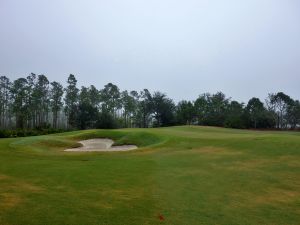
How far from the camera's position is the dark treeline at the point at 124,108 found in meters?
83.9

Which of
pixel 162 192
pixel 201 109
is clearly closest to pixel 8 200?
pixel 162 192

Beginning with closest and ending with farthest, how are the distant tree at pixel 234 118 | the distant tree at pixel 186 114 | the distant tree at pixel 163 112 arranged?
the distant tree at pixel 234 118, the distant tree at pixel 163 112, the distant tree at pixel 186 114

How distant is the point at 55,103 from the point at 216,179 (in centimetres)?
8888

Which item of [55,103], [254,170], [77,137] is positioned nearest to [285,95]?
[55,103]

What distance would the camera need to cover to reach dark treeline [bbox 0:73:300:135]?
83.9 meters

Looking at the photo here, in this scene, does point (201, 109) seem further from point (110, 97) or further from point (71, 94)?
point (71, 94)

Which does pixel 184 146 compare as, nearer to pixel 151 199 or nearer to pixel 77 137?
pixel 77 137

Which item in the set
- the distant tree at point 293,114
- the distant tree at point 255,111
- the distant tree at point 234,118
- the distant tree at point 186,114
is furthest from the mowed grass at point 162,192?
the distant tree at point 293,114

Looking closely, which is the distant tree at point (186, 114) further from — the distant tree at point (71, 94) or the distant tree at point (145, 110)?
the distant tree at point (71, 94)

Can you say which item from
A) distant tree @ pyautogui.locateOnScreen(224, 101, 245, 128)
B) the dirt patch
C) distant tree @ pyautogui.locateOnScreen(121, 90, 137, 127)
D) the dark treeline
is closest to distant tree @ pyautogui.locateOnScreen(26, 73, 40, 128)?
the dark treeline

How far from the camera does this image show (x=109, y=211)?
9656 mm

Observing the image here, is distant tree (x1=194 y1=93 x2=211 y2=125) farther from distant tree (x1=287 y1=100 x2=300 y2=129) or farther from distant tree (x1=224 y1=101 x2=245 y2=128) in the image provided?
distant tree (x1=287 y1=100 x2=300 y2=129)

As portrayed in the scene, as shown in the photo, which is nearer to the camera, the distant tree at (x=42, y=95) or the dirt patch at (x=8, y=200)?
the dirt patch at (x=8, y=200)

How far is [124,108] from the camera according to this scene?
10644 cm
